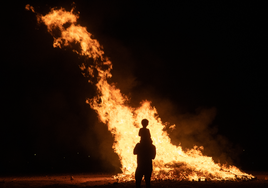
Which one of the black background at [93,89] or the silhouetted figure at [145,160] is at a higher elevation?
the black background at [93,89]

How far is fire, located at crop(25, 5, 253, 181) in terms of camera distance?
1138 centimetres

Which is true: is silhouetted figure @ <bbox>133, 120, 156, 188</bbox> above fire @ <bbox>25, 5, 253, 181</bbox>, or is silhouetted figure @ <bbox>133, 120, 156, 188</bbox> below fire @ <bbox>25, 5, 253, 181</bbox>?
below

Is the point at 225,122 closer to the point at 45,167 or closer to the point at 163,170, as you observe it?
the point at 163,170

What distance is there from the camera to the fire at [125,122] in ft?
37.3

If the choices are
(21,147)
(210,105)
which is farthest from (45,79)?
(210,105)

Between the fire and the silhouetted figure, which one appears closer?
the silhouetted figure

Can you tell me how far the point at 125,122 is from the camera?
12.0 m

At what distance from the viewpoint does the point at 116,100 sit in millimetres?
12492

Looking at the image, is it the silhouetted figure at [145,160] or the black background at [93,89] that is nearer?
the silhouetted figure at [145,160]

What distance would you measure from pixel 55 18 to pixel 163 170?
8631mm

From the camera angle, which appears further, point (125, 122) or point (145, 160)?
point (125, 122)

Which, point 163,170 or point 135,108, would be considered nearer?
point 163,170

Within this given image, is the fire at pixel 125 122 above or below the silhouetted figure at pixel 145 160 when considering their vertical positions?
above

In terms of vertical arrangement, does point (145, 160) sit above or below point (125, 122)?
below
